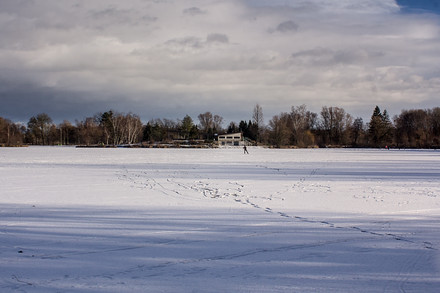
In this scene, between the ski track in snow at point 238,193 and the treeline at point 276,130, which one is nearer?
the ski track in snow at point 238,193

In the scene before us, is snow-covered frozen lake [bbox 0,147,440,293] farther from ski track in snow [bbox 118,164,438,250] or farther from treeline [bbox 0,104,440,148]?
treeline [bbox 0,104,440,148]

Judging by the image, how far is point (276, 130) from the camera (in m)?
69.4

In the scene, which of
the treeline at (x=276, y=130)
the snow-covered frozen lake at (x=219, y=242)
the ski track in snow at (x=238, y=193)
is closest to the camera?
the snow-covered frozen lake at (x=219, y=242)

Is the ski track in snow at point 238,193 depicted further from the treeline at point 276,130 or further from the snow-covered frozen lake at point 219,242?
the treeline at point 276,130

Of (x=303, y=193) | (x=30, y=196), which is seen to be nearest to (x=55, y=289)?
(x=30, y=196)

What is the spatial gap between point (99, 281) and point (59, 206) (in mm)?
4712

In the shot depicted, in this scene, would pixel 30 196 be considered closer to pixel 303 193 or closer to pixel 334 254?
pixel 303 193

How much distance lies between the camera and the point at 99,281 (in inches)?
148

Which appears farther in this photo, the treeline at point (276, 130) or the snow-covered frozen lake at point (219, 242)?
the treeline at point (276, 130)

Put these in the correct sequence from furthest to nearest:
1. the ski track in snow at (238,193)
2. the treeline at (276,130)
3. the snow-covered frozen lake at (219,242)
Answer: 1. the treeline at (276,130)
2. the ski track in snow at (238,193)
3. the snow-covered frozen lake at (219,242)

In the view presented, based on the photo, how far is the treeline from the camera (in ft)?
236

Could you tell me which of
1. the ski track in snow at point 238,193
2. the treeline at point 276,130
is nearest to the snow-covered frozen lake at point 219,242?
the ski track in snow at point 238,193

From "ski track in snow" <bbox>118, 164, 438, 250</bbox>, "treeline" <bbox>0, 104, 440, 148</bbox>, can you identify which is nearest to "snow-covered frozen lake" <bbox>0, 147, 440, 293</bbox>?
"ski track in snow" <bbox>118, 164, 438, 250</bbox>

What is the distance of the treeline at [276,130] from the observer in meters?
72.0
